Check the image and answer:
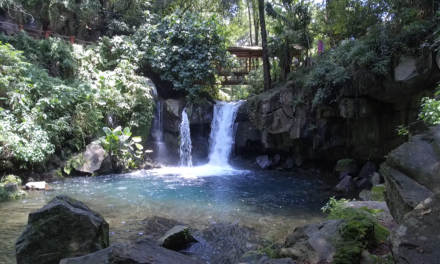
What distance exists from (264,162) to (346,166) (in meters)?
4.44

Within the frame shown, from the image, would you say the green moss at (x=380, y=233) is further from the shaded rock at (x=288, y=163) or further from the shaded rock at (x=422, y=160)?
the shaded rock at (x=288, y=163)

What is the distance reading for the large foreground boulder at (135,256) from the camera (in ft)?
11.1

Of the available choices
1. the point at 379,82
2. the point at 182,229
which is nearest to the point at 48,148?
Answer: the point at 182,229

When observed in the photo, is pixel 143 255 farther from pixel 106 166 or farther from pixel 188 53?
pixel 188 53

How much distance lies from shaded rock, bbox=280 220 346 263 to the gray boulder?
1069 centimetres

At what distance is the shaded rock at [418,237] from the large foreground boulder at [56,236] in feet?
13.1

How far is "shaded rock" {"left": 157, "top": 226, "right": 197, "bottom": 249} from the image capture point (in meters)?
5.62

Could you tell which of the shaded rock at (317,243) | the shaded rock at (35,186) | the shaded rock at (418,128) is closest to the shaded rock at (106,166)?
the shaded rock at (35,186)

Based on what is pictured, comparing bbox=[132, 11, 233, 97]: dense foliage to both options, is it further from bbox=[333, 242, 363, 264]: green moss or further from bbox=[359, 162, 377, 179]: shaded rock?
bbox=[333, 242, 363, 264]: green moss

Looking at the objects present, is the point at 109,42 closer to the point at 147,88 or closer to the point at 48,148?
the point at 147,88

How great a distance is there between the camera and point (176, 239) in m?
5.70

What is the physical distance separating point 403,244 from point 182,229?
4.05 meters

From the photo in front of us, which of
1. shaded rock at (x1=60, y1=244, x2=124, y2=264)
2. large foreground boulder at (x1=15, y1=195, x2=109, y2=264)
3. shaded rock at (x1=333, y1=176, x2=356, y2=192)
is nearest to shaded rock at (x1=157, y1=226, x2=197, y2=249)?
large foreground boulder at (x1=15, y1=195, x2=109, y2=264)

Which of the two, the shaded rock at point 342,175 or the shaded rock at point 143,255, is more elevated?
the shaded rock at point 143,255
